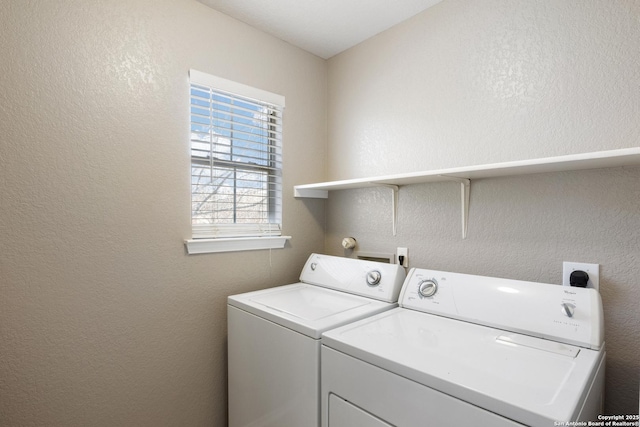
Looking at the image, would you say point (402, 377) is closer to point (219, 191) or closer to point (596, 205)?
point (596, 205)

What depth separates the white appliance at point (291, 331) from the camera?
4.01 ft

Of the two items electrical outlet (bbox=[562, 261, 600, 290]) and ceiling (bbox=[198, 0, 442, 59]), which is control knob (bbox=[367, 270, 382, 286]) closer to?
electrical outlet (bbox=[562, 261, 600, 290])

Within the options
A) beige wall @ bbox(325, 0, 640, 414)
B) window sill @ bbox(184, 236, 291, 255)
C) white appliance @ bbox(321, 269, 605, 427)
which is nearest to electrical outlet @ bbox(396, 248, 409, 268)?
Answer: beige wall @ bbox(325, 0, 640, 414)

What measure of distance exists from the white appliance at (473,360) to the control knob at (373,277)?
241mm

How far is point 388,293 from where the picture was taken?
1575mm

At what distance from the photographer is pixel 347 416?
3.49ft

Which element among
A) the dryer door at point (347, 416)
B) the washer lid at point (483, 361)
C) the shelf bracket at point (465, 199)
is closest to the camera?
the washer lid at point (483, 361)

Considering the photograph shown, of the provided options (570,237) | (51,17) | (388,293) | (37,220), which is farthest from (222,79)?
(570,237)

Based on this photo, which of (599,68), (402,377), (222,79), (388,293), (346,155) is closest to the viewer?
(402,377)

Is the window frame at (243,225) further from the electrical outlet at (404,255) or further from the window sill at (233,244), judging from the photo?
the electrical outlet at (404,255)

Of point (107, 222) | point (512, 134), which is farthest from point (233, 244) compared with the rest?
point (512, 134)

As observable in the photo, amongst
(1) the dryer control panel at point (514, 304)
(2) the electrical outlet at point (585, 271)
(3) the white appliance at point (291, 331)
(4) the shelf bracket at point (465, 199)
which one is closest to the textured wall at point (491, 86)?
(4) the shelf bracket at point (465, 199)

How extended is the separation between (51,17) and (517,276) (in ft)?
7.14

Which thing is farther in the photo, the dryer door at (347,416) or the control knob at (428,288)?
the control knob at (428,288)
